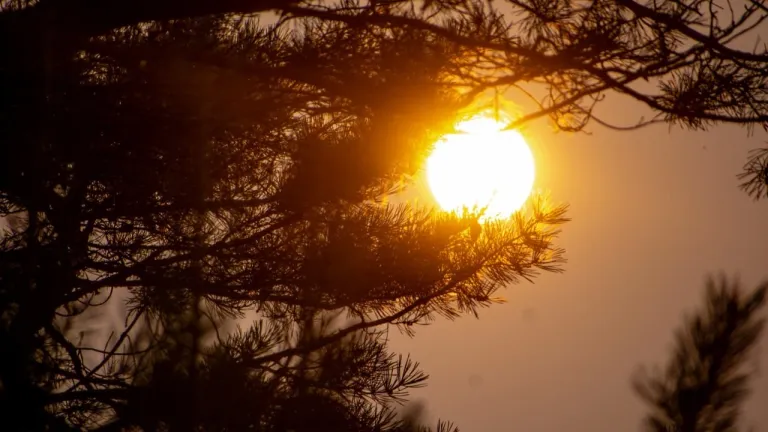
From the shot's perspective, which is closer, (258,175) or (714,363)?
(714,363)

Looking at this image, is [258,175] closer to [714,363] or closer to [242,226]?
[242,226]

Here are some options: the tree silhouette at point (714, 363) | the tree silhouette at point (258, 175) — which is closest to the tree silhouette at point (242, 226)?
the tree silhouette at point (258, 175)

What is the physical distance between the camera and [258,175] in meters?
4.04

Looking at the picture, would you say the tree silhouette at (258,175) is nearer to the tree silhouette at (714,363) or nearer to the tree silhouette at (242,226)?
the tree silhouette at (242,226)

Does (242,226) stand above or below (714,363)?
above

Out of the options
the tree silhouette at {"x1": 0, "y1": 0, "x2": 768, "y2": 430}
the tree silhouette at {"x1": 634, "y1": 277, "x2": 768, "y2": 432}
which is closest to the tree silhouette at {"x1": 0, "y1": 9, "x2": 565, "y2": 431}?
the tree silhouette at {"x1": 0, "y1": 0, "x2": 768, "y2": 430}

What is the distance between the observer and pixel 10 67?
120 inches

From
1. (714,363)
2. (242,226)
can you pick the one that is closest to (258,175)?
(242,226)

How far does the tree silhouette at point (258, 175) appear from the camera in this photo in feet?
9.73

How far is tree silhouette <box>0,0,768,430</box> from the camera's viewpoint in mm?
2967

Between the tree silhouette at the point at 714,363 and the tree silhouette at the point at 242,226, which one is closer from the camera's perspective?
the tree silhouette at the point at 714,363

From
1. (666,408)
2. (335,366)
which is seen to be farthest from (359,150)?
(666,408)

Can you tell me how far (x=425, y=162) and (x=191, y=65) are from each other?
1304 millimetres

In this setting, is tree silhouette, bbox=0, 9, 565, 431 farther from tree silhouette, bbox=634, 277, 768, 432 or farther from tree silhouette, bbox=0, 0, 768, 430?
tree silhouette, bbox=634, 277, 768, 432
